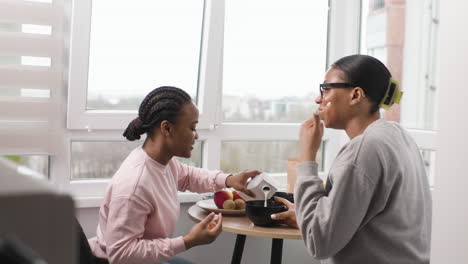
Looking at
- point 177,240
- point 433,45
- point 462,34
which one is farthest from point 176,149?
point 433,45

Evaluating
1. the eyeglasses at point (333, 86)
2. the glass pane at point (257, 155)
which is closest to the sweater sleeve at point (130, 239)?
the eyeglasses at point (333, 86)

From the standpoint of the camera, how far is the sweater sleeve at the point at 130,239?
1682mm

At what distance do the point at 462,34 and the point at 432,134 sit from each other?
177 cm

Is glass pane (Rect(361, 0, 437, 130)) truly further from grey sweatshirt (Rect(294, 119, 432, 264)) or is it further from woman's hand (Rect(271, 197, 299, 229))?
grey sweatshirt (Rect(294, 119, 432, 264))

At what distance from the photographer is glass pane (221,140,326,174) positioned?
10.3ft

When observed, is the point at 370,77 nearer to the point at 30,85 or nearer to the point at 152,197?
the point at 152,197

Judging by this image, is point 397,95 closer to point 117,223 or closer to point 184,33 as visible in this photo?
point 117,223

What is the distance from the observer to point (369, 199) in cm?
156

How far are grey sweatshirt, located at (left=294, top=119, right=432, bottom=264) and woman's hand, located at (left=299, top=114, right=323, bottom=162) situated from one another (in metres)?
0.15

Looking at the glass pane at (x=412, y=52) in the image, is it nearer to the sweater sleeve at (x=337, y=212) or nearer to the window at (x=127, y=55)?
the window at (x=127, y=55)

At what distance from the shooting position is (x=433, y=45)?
2.93 meters

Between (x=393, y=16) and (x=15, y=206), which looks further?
(x=393, y=16)

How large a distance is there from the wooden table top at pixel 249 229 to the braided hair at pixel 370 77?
555 millimetres

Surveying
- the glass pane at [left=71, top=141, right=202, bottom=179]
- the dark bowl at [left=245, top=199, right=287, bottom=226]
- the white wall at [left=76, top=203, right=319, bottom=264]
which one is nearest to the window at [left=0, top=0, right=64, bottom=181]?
the dark bowl at [left=245, top=199, right=287, bottom=226]
